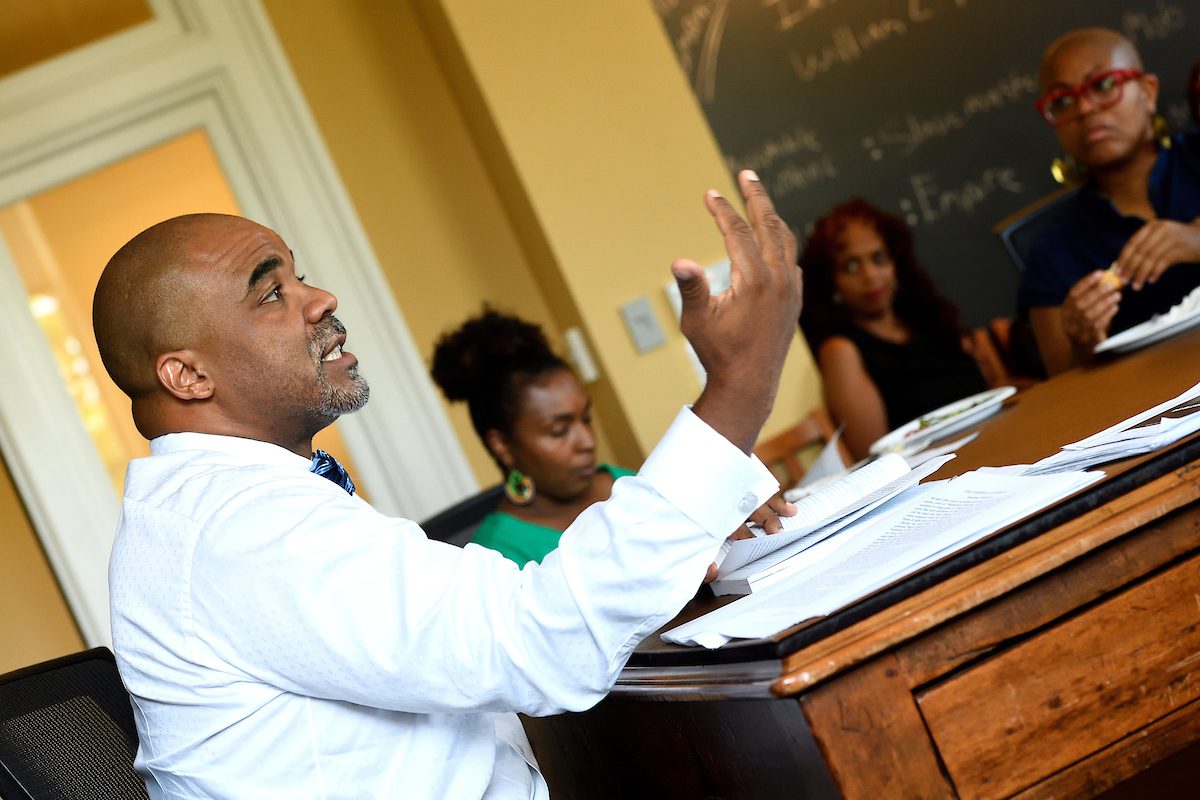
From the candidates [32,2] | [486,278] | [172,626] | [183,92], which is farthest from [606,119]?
[172,626]

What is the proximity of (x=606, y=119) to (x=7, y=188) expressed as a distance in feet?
5.23

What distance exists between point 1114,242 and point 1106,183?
0.14 meters

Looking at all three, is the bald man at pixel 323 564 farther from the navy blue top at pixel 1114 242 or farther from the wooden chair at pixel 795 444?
the wooden chair at pixel 795 444

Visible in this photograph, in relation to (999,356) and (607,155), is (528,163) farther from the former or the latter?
(999,356)

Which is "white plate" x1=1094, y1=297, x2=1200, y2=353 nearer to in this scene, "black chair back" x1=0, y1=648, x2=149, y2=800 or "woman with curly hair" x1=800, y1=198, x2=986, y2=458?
"woman with curly hair" x1=800, y1=198, x2=986, y2=458

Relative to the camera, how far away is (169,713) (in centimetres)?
116

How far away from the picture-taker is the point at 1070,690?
96 cm

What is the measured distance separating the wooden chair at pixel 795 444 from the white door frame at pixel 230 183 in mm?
864

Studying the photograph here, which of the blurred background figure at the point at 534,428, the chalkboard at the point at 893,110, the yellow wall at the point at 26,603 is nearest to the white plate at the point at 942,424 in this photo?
the blurred background figure at the point at 534,428

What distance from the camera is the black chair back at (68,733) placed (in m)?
1.17

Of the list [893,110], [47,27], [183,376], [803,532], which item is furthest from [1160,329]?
[47,27]

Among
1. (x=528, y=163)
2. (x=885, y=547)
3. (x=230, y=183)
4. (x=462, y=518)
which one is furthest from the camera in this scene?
(x=230, y=183)

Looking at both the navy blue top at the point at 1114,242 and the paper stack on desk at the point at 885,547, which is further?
the navy blue top at the point at 1114,242

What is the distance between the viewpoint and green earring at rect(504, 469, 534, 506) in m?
2.41
